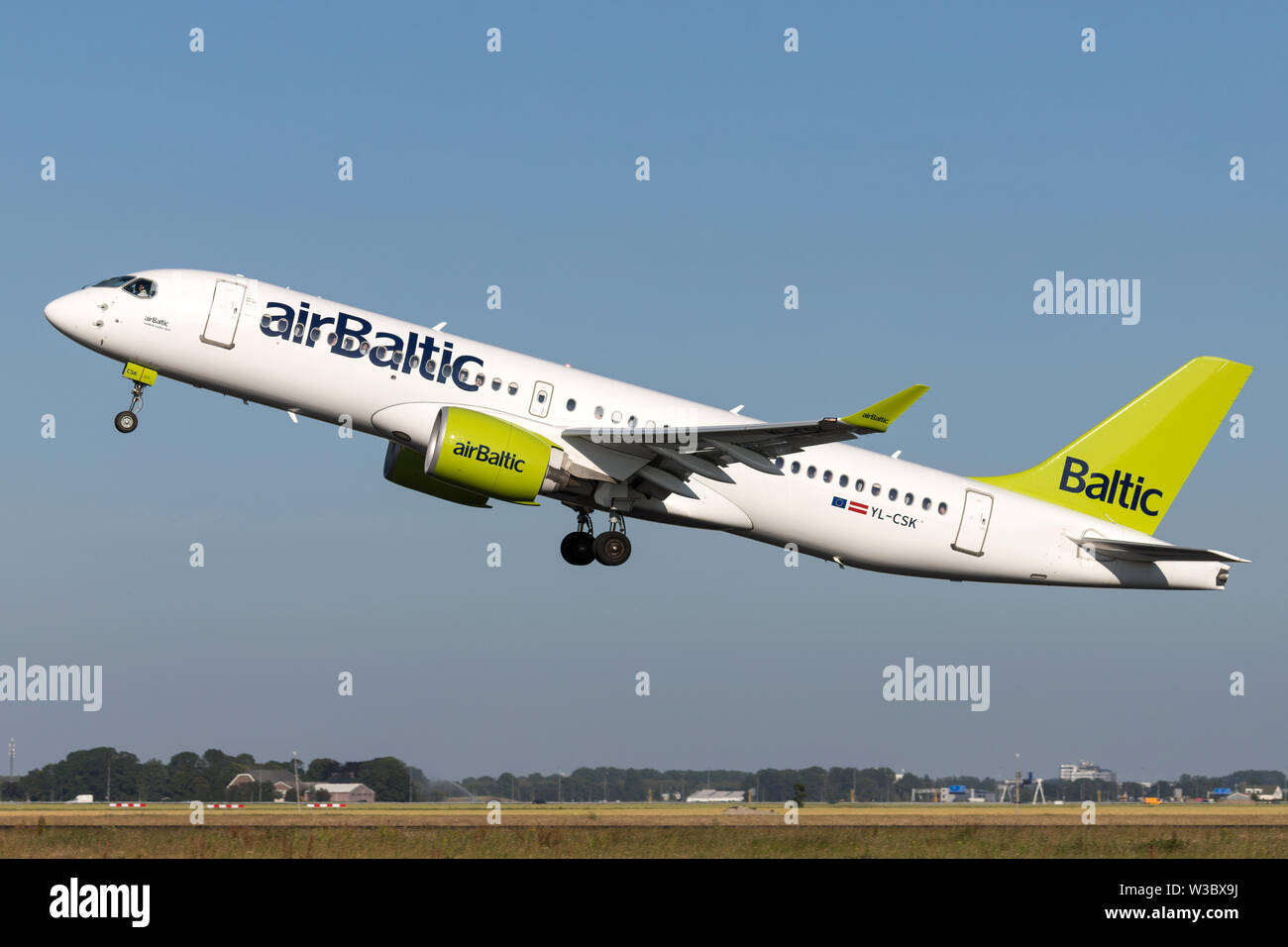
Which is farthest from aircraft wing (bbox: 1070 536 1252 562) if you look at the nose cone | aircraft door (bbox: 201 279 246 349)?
the nose cone

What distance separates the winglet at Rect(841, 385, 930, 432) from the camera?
28.1 meters

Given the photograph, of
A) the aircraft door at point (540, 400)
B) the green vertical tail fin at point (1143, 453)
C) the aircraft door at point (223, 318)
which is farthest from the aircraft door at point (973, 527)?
the aircraft door at point (223, 318)

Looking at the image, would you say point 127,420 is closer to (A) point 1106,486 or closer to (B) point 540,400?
(B) point 540,400

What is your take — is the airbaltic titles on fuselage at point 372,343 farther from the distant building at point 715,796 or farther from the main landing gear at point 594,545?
the distant building at point 715,796

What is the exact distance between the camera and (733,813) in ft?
121

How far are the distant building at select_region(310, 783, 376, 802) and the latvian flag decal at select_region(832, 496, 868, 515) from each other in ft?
62.1

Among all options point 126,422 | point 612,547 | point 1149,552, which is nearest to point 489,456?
point 612,547

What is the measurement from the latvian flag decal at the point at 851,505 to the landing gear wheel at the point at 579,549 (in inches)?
237

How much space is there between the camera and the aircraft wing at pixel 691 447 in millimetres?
31062

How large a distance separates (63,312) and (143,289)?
1.80 m

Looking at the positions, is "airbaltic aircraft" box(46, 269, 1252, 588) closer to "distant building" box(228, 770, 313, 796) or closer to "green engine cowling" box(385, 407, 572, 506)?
"green engine cowling" box(385, 407, 572, 506)

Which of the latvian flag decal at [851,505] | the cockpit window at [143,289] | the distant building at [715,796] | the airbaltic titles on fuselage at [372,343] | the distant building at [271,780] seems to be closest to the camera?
the airbaltic titles on fuselage at [372,343]
